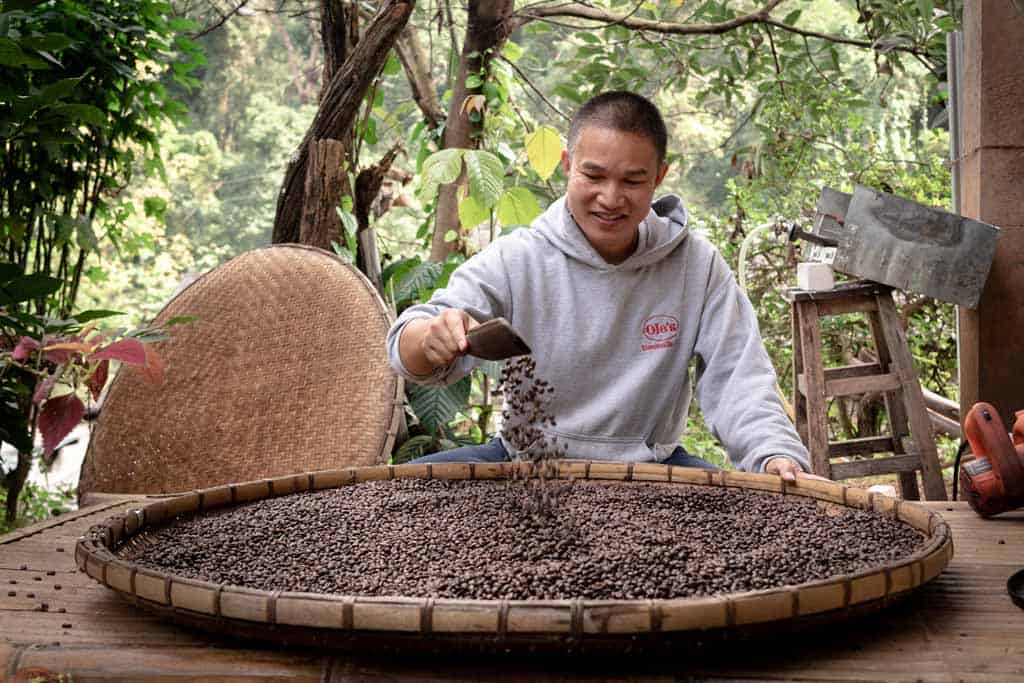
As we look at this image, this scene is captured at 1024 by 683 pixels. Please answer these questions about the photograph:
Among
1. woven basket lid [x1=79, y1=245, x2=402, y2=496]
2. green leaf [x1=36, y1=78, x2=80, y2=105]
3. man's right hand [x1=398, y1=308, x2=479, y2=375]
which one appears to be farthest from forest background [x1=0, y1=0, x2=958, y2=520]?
man's right hand [x1=398, y1=308, x2=479, y2=375]

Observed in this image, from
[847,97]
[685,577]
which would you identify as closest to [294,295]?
[685,577]

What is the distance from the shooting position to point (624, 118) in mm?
1989

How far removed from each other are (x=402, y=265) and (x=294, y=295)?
0.75m

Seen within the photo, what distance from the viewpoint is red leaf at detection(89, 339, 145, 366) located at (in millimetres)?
1976

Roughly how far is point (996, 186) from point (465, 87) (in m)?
1.73

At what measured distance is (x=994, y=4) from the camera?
2.72 m

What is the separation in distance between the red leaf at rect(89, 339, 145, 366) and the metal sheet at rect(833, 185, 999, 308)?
6.83 feet

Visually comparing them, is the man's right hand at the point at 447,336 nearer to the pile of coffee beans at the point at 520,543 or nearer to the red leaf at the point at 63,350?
the pile of coffee beans at the point at 520,543

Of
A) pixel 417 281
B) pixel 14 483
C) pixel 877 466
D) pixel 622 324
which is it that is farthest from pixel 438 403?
pixel 877 466

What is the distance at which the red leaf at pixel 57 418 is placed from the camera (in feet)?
6.72

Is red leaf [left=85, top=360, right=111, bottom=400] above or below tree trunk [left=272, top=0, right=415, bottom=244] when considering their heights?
below

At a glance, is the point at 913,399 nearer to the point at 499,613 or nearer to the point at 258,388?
the point at 258,388

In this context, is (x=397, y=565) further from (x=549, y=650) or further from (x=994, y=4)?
(x=994, y=4)

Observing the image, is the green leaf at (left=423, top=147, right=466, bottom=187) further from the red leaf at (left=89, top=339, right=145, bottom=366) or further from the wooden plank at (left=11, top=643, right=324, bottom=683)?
the wooden plank at (left=11, top=643, right=324, bottom=683)
